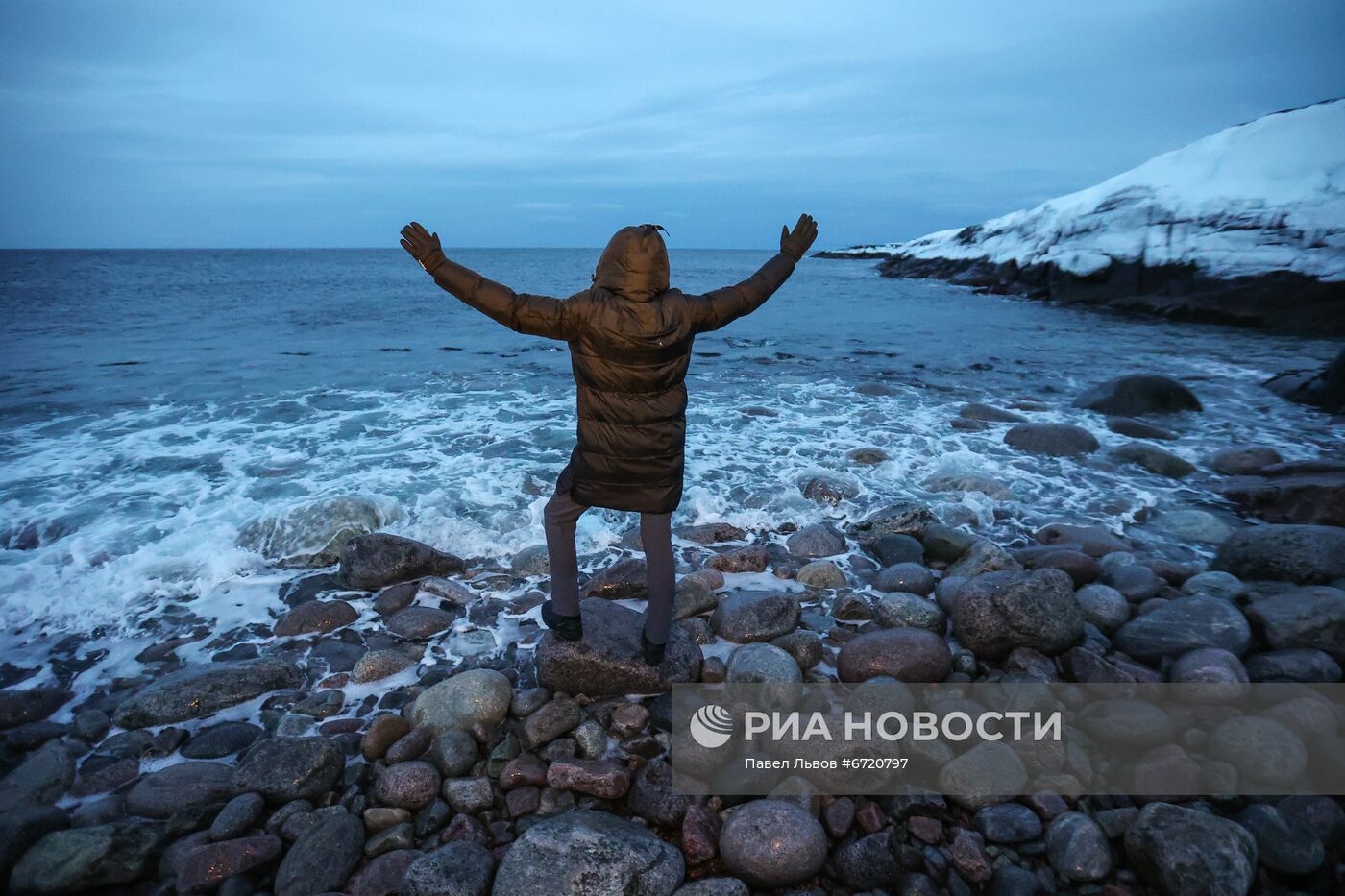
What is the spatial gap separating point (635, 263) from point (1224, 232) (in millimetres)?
30727

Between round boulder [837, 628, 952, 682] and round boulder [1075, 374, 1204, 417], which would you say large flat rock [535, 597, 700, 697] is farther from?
round boulder [1075, 374, 1204, 417]

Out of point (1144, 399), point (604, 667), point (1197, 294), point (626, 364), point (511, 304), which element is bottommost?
point (604, 667)

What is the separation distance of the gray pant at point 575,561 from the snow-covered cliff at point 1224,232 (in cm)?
2732

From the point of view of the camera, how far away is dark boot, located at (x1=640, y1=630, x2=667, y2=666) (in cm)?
384

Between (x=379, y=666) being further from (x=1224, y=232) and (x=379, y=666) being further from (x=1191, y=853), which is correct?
(x=1224, y=232)

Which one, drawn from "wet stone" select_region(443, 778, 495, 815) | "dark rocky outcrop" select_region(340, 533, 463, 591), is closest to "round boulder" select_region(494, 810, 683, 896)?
"wet stone" select_region(443, 778, 495, 815)

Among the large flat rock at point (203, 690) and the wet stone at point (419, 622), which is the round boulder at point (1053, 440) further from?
the large flat rock at point (203, 690)

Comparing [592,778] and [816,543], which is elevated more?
[816,543]

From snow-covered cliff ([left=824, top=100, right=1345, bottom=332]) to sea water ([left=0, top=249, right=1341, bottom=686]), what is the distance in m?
3.26

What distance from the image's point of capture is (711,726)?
3459 millimetres

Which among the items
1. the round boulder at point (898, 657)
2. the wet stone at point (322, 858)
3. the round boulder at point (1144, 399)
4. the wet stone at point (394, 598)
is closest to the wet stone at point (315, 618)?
the wet stone at point (394, 598)

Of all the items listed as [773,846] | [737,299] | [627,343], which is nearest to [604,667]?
[773,846]

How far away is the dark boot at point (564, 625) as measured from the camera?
12.6 ft

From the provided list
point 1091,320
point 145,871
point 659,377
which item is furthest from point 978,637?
point 1091,320
